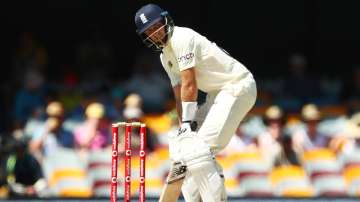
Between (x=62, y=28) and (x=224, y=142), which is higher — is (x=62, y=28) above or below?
above

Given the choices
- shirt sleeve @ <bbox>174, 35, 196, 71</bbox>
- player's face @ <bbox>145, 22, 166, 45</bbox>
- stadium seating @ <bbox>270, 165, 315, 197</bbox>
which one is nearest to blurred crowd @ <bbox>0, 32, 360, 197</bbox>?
stadium seating @ <bbox>270, 165, 315, 197</bbox>

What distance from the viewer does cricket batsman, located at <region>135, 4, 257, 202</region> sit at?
27.9 feet

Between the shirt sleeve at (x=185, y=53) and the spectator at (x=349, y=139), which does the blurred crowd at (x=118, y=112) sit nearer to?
the spectator at (x=349, y=139)

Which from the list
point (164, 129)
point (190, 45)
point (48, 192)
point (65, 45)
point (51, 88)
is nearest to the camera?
point (190, 45)

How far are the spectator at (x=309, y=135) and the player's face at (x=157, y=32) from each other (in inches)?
174

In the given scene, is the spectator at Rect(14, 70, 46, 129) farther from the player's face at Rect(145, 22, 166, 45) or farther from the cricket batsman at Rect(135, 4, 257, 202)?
the player's face at Rect(145, 22, 166, 45)

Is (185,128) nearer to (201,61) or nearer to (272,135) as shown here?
(201,61)

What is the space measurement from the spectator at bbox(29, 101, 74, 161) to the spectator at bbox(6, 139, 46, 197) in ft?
1.16

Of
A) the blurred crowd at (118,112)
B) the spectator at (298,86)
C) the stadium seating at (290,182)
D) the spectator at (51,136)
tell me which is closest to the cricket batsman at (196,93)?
the blurred crowd at (118,112)

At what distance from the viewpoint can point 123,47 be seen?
50.9 feet

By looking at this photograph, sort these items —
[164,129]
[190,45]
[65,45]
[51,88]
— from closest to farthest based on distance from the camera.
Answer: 1. [190,45]
2. [164,129]
3. [51,88]
4. [65,45]

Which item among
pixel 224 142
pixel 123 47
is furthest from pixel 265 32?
pixel 224 142

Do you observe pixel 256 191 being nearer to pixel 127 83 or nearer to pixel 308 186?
pixel 308 186

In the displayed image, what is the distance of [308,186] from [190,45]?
423 centimetres
